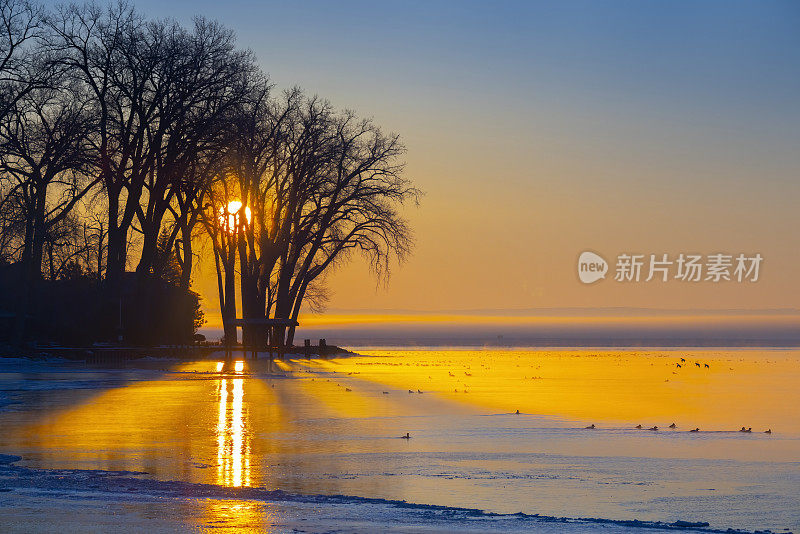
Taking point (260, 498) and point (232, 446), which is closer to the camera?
point (260, 498)

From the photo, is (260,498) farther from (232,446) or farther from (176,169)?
(176,169)

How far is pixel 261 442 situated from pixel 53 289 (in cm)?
4345

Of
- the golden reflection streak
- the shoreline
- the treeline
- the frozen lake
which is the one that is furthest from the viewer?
the treeline

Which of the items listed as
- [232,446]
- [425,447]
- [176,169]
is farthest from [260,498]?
[176,169]

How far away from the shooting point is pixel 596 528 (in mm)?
10164

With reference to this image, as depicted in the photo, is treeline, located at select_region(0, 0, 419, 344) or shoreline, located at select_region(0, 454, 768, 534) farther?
treeline, located at select_region(0, 0, 419, 344)

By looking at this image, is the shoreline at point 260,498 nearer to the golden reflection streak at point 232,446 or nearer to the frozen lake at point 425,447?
the frozen lake at point 425,447

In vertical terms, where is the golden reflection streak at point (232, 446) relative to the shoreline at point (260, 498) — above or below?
above

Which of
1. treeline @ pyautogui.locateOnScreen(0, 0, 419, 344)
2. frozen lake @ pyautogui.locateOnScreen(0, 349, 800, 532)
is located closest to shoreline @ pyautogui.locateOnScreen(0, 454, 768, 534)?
frozen lake @ pyautogui.locateOnScreen(0, 349, 800, 532)

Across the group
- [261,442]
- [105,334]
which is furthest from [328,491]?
[105,334]

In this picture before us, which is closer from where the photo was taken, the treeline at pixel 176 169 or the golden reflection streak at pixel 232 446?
the golden reflection streak at pixel 232 446

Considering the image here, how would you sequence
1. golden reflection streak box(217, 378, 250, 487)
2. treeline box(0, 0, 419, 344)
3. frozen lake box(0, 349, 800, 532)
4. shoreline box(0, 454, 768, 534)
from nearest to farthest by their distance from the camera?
shoreline box(0, 454, 768, 534) < frozen lake box(0, 349, 800, 532) < golden reflection streak box(217, 378, 250, 487) < treeline box(0, 0, 419, 344)

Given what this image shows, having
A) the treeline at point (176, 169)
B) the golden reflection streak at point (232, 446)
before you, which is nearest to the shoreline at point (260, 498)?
the golden reflection streak at point (232, 446)

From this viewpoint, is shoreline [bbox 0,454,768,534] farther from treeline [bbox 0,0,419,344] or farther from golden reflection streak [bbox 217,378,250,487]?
treeline [bbox 0,0,419,344]
